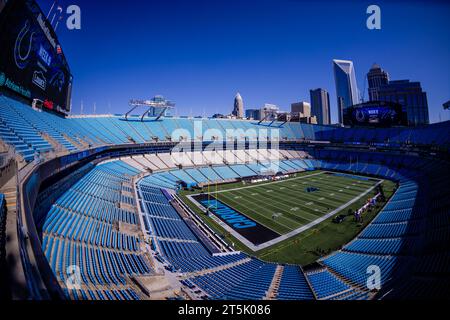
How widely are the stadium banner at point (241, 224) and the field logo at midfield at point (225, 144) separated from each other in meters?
20.5

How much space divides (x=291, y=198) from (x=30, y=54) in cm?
3378

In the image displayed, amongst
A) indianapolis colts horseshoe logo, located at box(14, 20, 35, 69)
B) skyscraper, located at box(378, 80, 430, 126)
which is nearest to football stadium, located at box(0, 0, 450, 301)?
indianapolis colts horseshoe logo, located at box(14, 20, 35, 69)

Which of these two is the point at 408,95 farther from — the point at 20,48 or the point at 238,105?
the point at 20,48

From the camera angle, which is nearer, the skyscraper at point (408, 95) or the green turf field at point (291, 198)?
the green turf field at point (291, 198)

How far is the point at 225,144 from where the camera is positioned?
2162 inches

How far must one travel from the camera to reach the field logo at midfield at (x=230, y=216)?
23219 millimetres

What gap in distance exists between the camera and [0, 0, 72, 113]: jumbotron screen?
16203 millimetres

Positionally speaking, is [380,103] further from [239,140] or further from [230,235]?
[230,235]

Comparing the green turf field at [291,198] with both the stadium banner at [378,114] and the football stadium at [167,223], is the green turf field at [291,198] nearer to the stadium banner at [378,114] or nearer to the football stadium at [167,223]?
the football stadium at [167,223]

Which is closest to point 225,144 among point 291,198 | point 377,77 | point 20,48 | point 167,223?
point 291,198

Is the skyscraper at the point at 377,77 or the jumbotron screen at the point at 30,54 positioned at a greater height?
the skyscraper at the point at 377,77

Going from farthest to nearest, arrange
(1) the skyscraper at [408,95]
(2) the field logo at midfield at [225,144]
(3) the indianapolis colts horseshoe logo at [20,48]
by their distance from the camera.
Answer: (1) the skyscraper at [408,95], (2) the field logo at midfield at [225,144], (3) the indianapolis colts horseshoe logo at [20,48]

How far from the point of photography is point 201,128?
57031 millimetres

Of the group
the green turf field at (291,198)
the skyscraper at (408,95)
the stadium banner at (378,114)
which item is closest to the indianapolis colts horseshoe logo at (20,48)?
the green turf field at (291,198)
